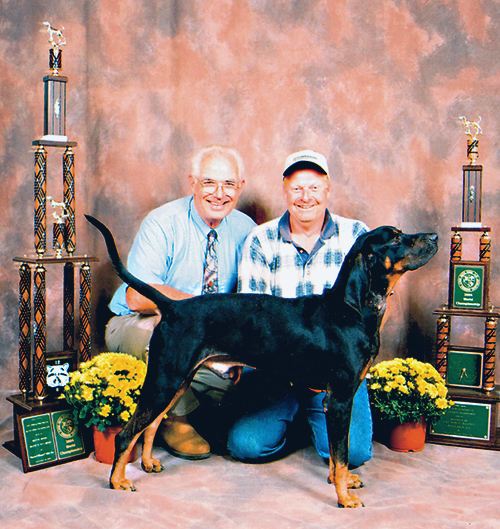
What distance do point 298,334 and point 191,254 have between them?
0.98 m

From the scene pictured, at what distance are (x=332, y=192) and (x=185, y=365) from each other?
1714 mm

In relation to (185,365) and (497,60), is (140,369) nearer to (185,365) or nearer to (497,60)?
(185,365)

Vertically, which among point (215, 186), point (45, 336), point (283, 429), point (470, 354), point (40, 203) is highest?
point (215, 186)

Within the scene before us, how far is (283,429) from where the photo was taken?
8.35ft

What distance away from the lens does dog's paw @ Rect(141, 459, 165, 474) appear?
2.35 meters

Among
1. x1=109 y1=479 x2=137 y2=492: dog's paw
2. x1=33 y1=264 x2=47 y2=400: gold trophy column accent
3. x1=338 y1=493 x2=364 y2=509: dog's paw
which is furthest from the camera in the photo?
x1=33 y1=264 x2=47 y2=400: gold trophy column accent

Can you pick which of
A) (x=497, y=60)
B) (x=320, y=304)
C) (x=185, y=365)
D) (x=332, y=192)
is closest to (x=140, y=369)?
(x=185, y=365)

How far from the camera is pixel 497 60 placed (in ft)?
10.1

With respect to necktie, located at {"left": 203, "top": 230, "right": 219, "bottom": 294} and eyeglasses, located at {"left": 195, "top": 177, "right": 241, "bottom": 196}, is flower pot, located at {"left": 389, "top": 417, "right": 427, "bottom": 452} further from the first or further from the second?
eyeglasses, located at {"left": 195, "top": 177, "right": 241, "bottom": 196}

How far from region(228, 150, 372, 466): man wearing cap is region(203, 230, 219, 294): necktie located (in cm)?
28

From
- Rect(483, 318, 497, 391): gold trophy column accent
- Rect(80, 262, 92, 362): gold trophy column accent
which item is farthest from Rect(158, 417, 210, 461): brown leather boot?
Rect(483, 318, 497, 391): gold trophy column accent

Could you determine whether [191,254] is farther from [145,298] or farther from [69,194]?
[69,194]

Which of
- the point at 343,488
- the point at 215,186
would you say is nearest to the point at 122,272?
the point at 215,186

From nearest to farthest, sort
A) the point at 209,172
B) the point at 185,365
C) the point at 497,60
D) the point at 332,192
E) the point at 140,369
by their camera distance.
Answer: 1. the point at 185,365
2. the point at 140,369
3. the point at 209,172
4. the point at 497,60
5. the point at 332,192
